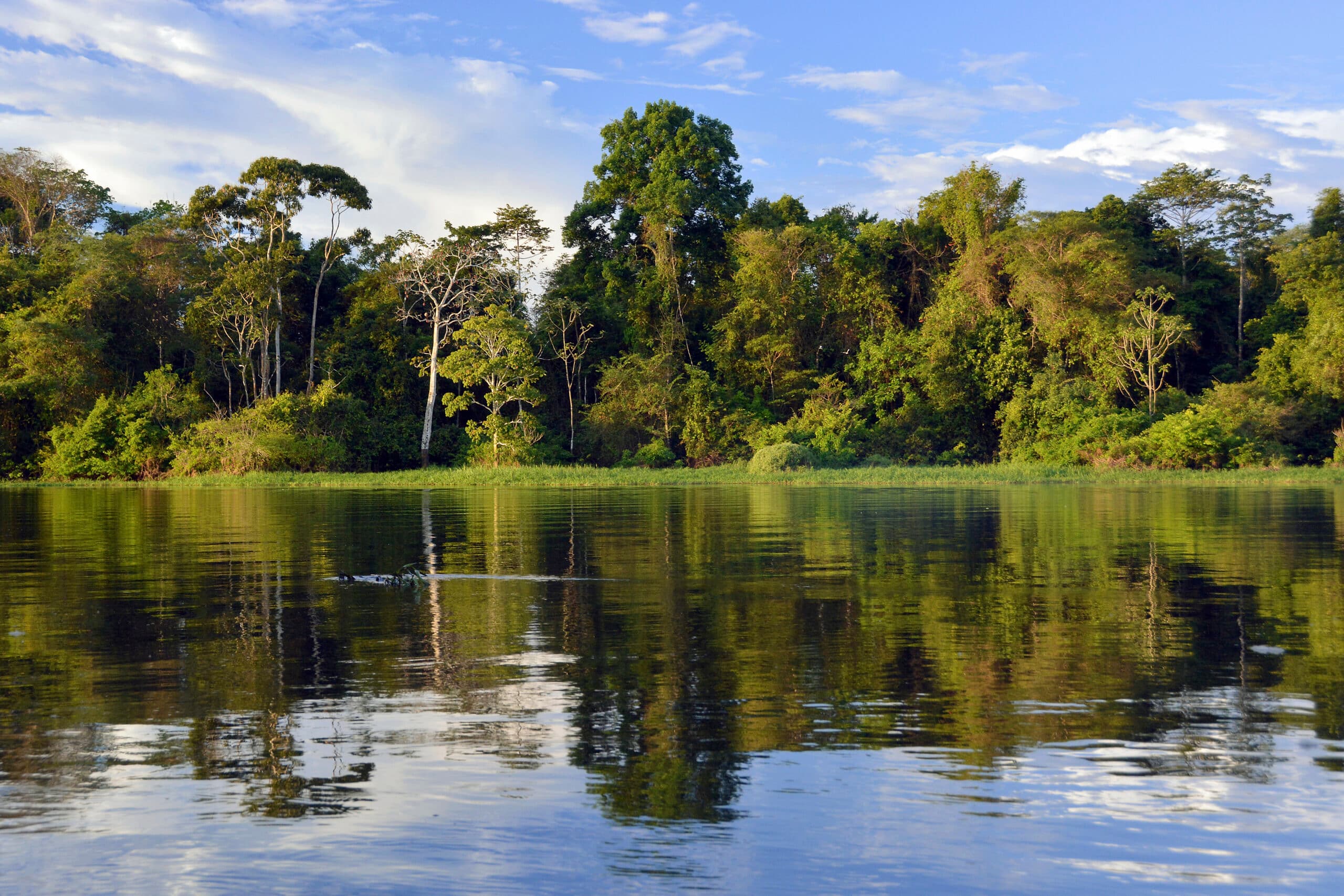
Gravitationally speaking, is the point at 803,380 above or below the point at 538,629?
above

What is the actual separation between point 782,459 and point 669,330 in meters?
9.14

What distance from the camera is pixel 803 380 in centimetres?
4675

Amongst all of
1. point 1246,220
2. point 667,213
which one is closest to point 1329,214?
point 1246,220

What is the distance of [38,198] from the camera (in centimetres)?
4878

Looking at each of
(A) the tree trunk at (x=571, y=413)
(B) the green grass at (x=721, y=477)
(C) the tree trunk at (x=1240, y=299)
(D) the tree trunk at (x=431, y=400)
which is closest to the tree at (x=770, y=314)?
(B) the green grass at (x=721, y=477)

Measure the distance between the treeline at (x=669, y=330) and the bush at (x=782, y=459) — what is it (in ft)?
0.36

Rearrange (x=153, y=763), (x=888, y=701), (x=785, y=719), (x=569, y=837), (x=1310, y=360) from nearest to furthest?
1. (x=569, y=837)
2. (x=153, y=763)
3. (x=785, y=719)
4. (x=888, y=701)
5. (x=1310, y=360)

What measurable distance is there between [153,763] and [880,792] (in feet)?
12.3

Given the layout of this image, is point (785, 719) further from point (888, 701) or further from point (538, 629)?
point (538, 629)

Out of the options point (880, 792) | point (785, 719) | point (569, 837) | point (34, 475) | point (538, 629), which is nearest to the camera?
point (569, 837)

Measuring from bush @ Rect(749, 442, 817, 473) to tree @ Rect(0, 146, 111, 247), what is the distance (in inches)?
1234

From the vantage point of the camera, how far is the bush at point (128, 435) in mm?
43188

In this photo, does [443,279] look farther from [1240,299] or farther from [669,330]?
[1240,299]

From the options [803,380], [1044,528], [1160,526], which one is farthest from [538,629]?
[803,380]
